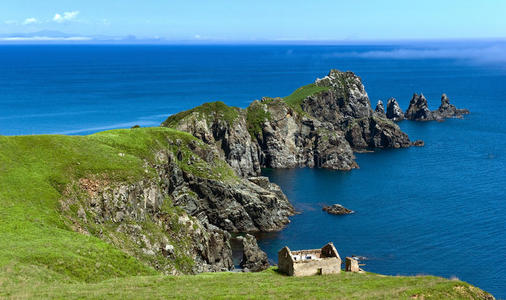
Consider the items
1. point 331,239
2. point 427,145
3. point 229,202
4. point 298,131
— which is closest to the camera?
point 331,239

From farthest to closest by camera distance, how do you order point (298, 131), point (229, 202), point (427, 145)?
point (427, 145) → point (298, 131) → point (229, 202)

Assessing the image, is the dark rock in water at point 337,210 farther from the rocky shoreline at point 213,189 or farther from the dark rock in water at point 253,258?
the dark rock in water at point 253,258

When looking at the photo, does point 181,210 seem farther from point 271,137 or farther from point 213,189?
point 271,137

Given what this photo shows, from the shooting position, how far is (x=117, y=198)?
3420 inches

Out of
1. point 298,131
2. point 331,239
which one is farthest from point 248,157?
point 331,239

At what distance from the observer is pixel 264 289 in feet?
174

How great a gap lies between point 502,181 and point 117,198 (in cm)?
11424

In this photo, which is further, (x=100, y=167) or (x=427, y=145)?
(x=427, y=145)

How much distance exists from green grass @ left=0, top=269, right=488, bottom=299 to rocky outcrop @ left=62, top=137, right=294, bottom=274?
81.9ft

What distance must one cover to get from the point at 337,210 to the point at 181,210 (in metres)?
43.1

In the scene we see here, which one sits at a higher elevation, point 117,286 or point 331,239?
point 117,286

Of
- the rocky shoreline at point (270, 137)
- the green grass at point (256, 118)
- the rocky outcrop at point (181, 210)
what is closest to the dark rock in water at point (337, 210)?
the rocky outcrop at point (181, 210)

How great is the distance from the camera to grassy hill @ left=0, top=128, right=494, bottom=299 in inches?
1997

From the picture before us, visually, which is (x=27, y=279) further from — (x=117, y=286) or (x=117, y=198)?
(x=117, y=198)
